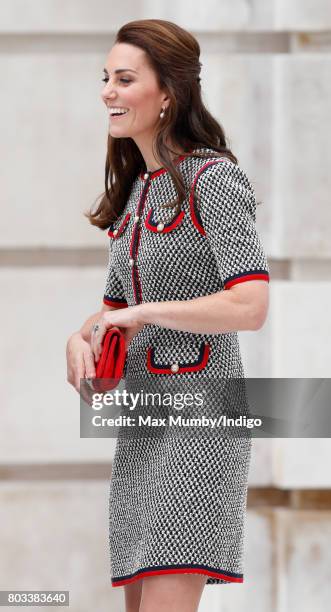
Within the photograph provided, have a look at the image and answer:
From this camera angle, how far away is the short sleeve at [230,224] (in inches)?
80.7

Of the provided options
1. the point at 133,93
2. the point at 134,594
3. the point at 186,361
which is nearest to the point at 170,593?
the point at 134,594

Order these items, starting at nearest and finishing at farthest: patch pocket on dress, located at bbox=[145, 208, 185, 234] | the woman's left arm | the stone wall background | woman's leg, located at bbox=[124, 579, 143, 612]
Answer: the woman's left arm < patch pocket on dress, located at bbox=[145, 208, 185, 234] < woman's leg, located at bbox=[124, 579, 143, 612] < the stone wall background

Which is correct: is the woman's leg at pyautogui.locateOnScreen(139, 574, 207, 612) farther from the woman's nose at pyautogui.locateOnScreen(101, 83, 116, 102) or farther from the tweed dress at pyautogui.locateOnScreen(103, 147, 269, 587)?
the woman's nose at pyautogui.locateOnScreen(101, 83, 116, 102)

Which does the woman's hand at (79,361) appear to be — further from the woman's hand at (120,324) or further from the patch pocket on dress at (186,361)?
the patch pocket on dress at (186,361)

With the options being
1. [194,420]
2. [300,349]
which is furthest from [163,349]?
[300,349]

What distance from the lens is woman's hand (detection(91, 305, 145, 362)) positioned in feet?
6.93

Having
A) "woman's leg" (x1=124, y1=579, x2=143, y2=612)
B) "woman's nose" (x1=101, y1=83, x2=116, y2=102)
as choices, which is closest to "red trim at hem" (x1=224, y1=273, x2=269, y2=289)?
"woman's nose" (x1=101, y1=83, x2=116, y2=102)

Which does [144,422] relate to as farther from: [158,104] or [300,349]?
[300,349]

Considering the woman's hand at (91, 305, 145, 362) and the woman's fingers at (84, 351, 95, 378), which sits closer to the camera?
the woman's hand at (91, 305, 145, 362)

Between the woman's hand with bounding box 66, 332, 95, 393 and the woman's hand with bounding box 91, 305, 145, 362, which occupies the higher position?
the woman's hand with bounding box 91, 305, 145, 362

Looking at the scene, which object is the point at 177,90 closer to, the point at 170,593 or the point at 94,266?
the point at 170,593

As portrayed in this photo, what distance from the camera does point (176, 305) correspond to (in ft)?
6.78

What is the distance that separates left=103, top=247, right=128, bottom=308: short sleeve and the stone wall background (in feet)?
3.72

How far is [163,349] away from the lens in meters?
2.20
